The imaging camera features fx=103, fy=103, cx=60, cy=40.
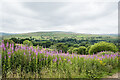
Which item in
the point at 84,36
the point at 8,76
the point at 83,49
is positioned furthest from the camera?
the point at 83,49

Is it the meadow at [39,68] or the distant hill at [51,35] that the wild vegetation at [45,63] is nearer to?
the meadow at [39,68]

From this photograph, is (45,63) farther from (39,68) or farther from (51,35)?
(51,35)

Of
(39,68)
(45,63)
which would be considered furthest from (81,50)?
(39,68)

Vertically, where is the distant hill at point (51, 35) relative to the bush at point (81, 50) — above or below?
above

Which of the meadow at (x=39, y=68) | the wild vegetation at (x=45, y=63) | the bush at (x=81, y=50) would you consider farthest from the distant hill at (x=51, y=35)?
the meadow at (x=39, y=68)

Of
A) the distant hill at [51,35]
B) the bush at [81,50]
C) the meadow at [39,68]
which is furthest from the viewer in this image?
the bush at [81,50]

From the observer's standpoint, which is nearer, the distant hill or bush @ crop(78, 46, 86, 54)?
the distant hill

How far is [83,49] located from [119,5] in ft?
22.8

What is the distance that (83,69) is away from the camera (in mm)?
5406

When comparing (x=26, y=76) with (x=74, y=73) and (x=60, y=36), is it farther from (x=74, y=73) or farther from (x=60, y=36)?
(x=60, y=36)

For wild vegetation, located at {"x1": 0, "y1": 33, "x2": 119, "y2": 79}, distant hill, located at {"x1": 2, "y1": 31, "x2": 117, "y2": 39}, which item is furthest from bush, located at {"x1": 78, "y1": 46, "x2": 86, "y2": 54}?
wild vegetation, located at {"x1": 0, "y1": 33, "x2": 119, "y2": 79}

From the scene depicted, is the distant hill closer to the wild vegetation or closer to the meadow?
the wild vegetation

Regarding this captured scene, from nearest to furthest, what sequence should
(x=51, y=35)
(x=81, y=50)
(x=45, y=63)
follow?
(x=45, y=63), (x=51, y=35), (x=81, y=50)

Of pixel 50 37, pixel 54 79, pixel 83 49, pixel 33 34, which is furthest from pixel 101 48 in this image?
pixel 54 79
